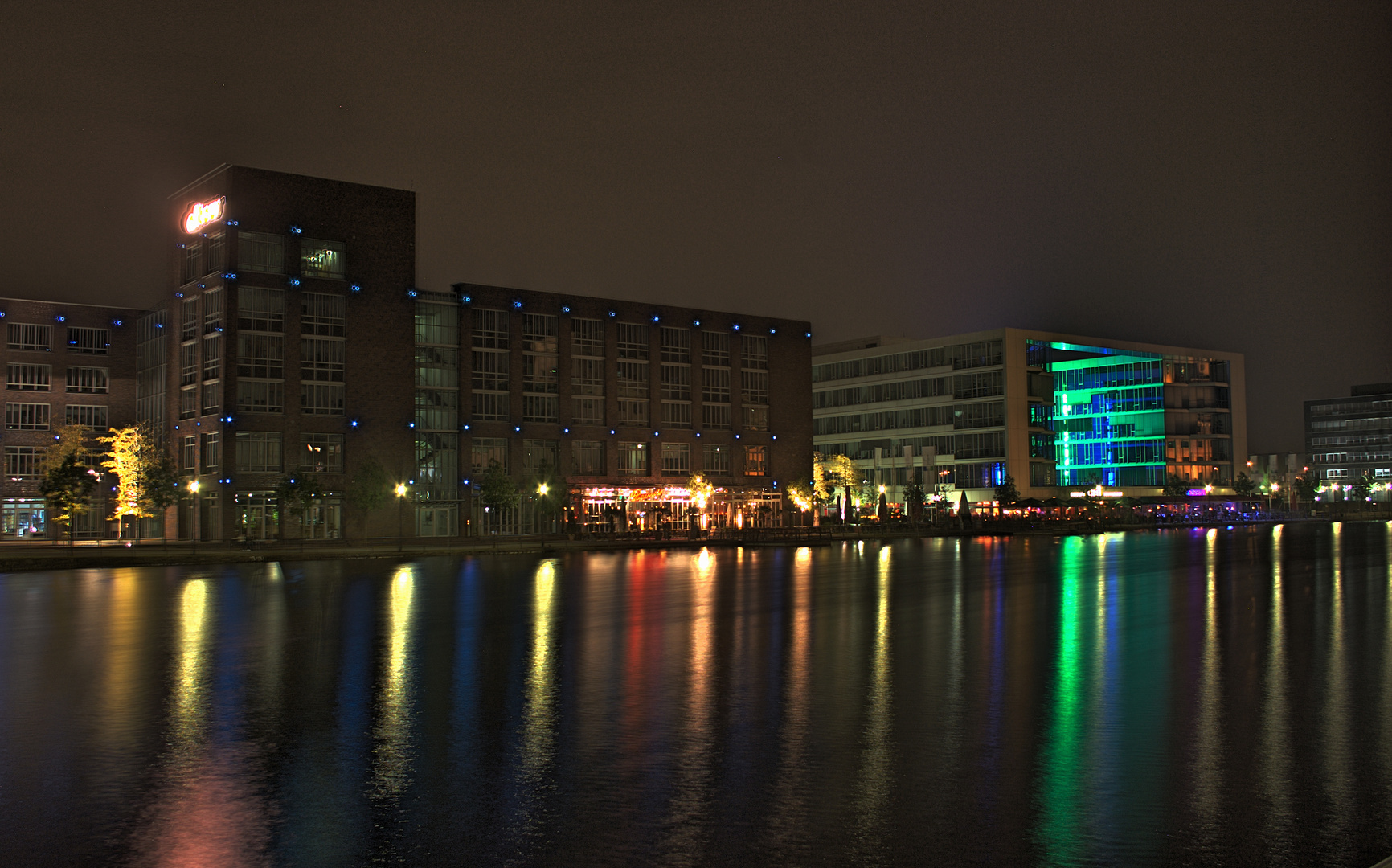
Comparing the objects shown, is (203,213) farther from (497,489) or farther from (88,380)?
(497,489)

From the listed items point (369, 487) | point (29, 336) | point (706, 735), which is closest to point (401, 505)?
point (369, 487)

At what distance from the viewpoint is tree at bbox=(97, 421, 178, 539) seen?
242 feet

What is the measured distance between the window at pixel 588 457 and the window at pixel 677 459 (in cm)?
614

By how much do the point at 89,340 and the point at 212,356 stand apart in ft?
72.5

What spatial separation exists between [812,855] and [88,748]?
884 cm

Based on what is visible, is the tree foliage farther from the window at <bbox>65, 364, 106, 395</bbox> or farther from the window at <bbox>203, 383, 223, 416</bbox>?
the window at <bbox>65, 364, 106, 395</bbox>

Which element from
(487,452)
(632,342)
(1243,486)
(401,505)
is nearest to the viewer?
(401,505)

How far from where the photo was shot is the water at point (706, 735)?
934 cm

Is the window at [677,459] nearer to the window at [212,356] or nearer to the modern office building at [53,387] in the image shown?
the window at [212,356]

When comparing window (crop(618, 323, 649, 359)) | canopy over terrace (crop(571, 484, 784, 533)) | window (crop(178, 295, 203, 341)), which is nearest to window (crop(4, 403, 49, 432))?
window (crop(178, 295, 203, 341))

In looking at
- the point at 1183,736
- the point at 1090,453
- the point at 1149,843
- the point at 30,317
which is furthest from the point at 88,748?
the point at 1090,453

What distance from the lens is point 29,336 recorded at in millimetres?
91688

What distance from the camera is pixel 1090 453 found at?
13700 centimetres

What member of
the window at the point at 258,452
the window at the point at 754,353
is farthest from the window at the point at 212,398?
the window at the point at 754,353
